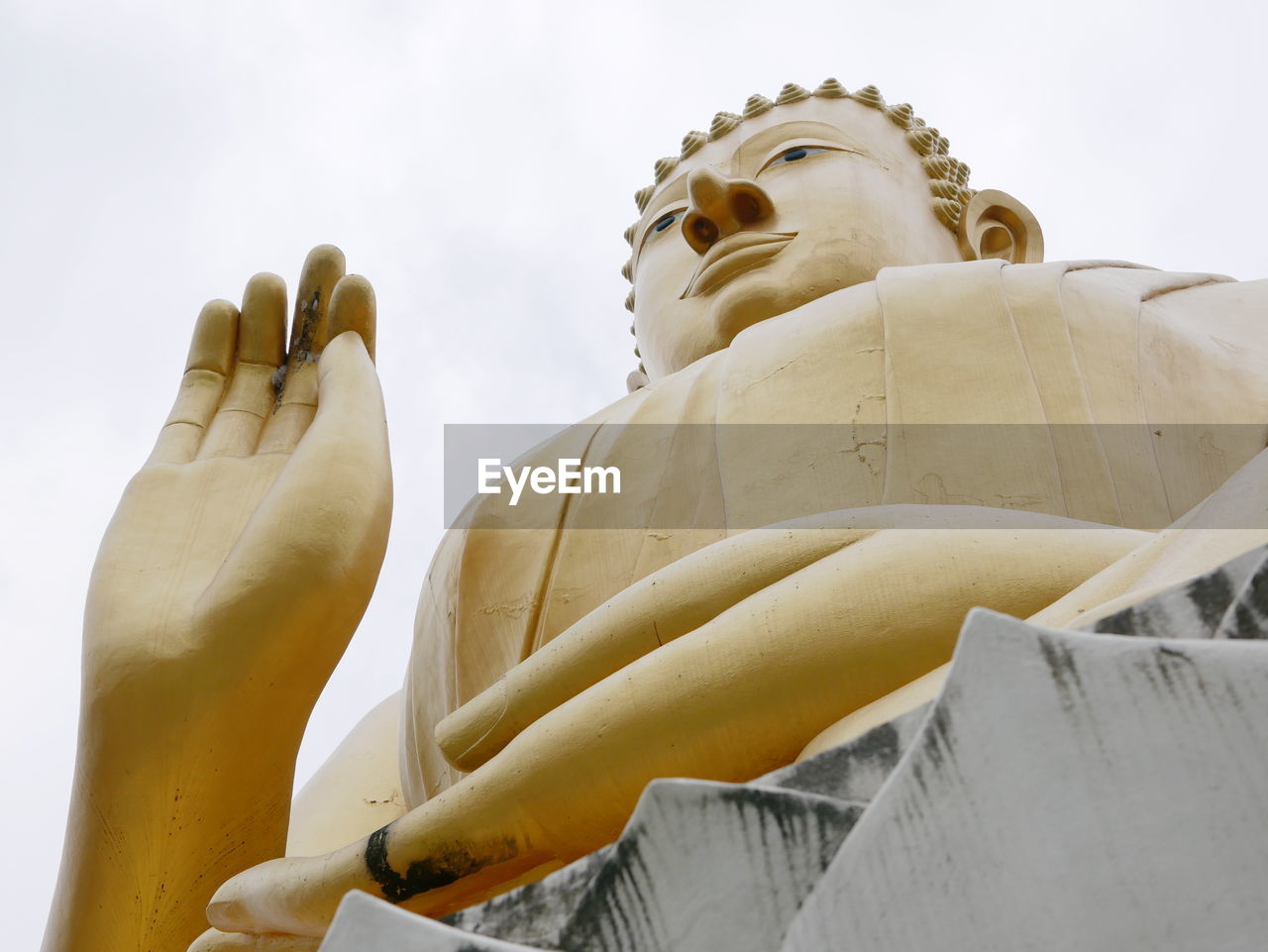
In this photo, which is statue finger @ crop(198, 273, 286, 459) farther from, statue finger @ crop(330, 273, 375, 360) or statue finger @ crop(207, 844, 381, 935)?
statue finger @ crop(207, 844, 381, 935)

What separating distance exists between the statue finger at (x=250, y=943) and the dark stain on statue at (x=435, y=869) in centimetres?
34

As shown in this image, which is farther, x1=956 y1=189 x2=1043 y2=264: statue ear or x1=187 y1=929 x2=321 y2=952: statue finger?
x1=956 y1=189 x2=1043 y2=264: statue ear

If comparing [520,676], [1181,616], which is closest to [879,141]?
[520,676]

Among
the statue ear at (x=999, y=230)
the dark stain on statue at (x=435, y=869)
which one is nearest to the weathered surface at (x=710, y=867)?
the dark stain on statue at (x=435, y=869)

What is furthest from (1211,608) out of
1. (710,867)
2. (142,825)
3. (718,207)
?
(718,207)

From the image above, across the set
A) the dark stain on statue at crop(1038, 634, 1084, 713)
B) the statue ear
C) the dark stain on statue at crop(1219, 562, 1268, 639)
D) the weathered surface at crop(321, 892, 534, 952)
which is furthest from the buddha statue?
the weathered surface at crop(321, 892, 534, 952)

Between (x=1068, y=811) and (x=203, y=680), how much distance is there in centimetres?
246

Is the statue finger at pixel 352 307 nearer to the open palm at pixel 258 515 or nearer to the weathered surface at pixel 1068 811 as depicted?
the open palm at pixel 258 515

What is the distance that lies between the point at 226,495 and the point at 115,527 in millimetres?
278

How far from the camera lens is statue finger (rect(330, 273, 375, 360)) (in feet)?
13.9

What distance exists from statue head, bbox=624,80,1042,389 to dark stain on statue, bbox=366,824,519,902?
8.00 feet

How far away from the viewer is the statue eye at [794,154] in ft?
17.4

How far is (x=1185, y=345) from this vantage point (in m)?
3.85

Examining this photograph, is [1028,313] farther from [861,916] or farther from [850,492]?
[861,916]
